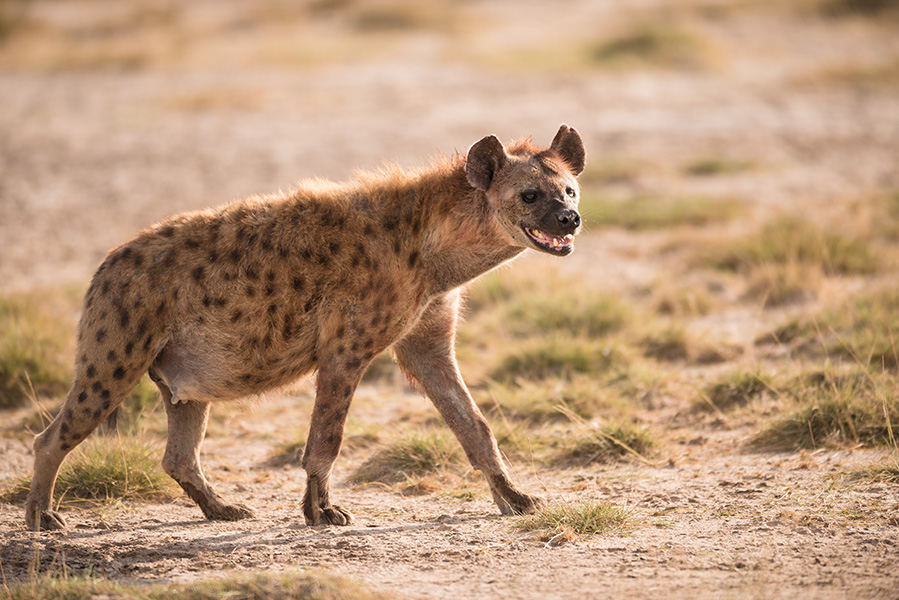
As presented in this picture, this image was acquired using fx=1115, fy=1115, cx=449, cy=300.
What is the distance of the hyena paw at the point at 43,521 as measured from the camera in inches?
161

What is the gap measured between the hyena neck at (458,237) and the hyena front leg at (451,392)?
14 cm

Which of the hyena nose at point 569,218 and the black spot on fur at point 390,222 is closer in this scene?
the hyena nose at point 569,218

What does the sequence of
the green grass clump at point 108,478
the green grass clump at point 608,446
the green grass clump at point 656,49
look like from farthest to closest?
the green grass clump at point 656,49 → the green grass clump at point 608,446 → the green grass clump at point 108,478

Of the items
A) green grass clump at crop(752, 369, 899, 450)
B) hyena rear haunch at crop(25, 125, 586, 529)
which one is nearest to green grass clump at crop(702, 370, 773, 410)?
green grass clump at crop(752, 369, 899, 450)

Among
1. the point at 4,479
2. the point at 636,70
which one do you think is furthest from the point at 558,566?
the point at 636,70

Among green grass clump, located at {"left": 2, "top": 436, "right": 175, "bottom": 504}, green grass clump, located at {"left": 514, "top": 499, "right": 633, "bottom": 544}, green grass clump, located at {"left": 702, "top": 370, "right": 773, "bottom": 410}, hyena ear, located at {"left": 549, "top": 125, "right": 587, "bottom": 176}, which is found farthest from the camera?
green grass clump, located at {"left": 702, "top": 370, "right": 773, "bottom": 410}

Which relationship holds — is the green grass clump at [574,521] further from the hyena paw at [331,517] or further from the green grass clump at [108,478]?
the green grass clump at [108,478]

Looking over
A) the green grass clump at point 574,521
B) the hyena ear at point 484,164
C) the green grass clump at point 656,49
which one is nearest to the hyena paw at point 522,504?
the green grass clump at point 574,521

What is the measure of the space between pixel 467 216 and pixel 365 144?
6.88 m

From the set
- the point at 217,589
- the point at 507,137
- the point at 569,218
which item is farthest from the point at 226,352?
the point at 507,137

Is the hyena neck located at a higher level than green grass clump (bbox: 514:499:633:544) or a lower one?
higher

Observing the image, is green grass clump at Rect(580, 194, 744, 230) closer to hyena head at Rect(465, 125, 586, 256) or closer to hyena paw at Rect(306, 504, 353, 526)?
hyena head at Rect(465, 125, 586, 256)

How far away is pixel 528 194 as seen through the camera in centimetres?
407

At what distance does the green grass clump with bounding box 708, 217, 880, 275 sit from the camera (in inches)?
288
